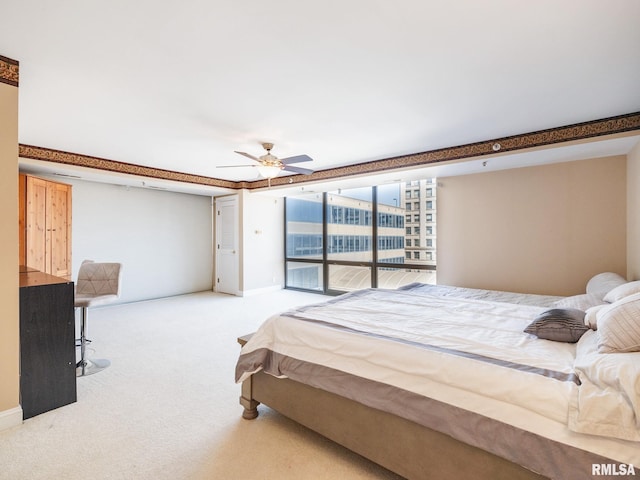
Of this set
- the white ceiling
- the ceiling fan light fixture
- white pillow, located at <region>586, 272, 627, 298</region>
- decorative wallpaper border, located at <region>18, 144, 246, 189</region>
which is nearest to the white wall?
decorative wallpaper border, located at <region>18, 144, 246, 189</region>

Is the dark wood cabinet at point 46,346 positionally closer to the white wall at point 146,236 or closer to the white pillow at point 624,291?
the white wall at point 146,236

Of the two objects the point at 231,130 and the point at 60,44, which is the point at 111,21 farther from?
the point at 231,130

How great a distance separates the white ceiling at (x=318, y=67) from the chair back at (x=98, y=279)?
1.61m

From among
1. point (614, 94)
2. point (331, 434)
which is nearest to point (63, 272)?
point (331, 434)

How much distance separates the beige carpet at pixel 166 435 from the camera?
1.74 m

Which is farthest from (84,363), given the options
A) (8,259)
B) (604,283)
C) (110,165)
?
(604,283)

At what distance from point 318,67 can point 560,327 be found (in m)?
2.28

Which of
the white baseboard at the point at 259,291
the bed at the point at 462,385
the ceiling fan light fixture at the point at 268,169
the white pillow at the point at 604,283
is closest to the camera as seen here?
the bed at the point at 462,385

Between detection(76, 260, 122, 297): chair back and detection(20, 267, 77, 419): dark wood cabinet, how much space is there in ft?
3.07

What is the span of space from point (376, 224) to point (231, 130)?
141 inches

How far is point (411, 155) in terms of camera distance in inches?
183

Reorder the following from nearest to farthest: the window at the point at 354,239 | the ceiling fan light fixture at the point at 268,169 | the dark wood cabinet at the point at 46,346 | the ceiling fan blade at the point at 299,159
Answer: the dark wood cabinet at the point at 46,346 < the ceiling fan blade at the point at 299,159 < the ceiling fan light fixture at the point at 268,169 < the window at the point at 354,239

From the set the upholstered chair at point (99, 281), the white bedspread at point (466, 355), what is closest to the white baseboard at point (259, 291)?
the upholstered chair at point (99, 281)

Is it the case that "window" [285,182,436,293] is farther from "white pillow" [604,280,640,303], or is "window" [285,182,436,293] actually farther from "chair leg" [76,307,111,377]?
"chair leg" [76,307,111,377]
